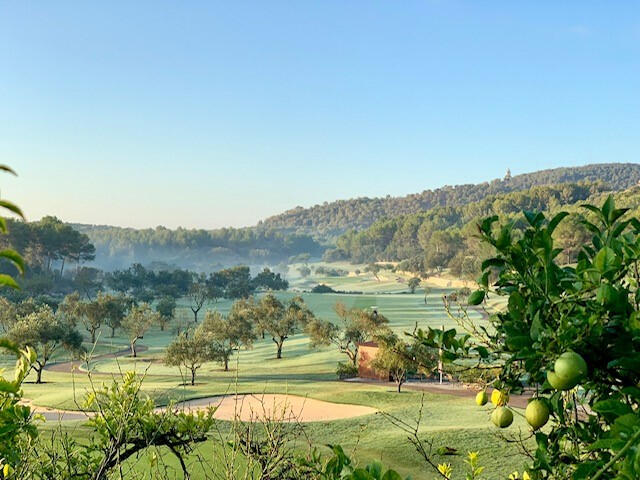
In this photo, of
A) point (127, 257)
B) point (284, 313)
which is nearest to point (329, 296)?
point (284, 313)

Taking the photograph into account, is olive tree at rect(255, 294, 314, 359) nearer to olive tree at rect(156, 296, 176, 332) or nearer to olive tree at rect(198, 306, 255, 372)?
olive tree at rect(198, 306, 255, 372)

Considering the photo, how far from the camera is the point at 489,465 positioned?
1259 cm

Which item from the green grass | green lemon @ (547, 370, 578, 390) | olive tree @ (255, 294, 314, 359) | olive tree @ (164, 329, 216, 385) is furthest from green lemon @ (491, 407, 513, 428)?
olive tree @ (255, 294, 314, 359)

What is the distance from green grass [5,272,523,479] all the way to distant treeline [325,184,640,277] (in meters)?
30.7

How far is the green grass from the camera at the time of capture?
13041 mm

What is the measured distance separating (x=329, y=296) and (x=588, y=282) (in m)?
70.2

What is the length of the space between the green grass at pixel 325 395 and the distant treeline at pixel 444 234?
101 ft

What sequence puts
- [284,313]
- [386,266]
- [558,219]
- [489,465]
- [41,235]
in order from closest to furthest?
[558,219] < [489,465] < [284,313] < [41,235] < [386,266]

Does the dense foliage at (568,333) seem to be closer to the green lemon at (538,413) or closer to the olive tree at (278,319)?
the green lemon at (538,413)

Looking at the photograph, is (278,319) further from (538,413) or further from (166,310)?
(538,413)

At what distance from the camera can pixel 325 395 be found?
23.5 metres

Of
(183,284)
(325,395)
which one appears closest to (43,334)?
(325,395)

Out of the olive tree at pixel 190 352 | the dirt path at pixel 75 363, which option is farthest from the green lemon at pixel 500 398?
the dirt path at pixel 75 363

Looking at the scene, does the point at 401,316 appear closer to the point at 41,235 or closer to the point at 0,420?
the point at 41,235
